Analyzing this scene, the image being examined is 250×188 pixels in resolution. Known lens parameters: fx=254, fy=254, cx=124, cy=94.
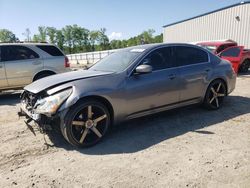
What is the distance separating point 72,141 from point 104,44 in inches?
3586

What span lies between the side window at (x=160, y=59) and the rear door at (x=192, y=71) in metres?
0.22

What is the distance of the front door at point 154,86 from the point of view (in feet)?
14.9

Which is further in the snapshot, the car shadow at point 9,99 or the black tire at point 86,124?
the car shadow at point 9,99

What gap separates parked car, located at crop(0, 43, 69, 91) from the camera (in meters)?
8.24

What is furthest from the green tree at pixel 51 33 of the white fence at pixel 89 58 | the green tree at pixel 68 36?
the white fence at pixel 89 58

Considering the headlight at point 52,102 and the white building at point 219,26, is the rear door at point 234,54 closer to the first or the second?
the white building at point 219,26

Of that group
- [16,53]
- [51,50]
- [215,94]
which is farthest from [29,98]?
[51,50]

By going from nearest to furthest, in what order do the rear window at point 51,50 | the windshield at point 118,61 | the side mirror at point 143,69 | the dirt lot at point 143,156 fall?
the dirt lot at point 143,156, the side mirror at point 143,69, the windshield at point 118,61, the rear window at point 51,50

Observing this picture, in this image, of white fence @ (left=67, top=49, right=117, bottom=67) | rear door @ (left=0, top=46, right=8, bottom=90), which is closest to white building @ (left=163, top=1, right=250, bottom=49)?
white fence @ (left=67, top=49, right=117, bottom=67)

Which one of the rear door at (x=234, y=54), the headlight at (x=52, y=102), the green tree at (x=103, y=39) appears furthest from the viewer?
the green tree at (x=103, y=39)

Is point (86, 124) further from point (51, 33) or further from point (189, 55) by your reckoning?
point (51, 33)

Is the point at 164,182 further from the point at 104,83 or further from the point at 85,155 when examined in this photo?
the point at 104,83

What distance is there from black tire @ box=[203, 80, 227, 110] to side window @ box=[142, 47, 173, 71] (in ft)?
4.30

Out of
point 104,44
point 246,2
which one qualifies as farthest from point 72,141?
point 104,44
